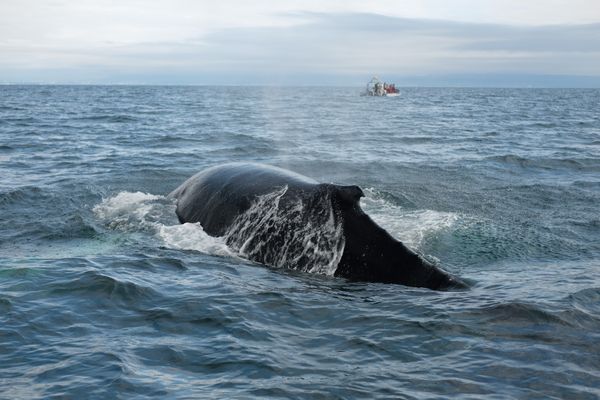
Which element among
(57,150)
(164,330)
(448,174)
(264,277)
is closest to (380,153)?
(448,174)

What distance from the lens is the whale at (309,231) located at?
9.12 meters

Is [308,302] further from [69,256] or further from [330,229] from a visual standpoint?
[69,256]

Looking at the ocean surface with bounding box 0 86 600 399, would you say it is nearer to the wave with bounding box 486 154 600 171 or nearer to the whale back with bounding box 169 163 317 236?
the whale back with bounding box 169 163 317 236

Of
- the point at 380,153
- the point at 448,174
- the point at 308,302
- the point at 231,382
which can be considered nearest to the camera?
the point at 231,382

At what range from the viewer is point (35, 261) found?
1062 cm

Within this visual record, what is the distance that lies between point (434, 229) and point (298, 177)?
365 cm

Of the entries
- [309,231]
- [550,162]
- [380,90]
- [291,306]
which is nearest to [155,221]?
[309,231]

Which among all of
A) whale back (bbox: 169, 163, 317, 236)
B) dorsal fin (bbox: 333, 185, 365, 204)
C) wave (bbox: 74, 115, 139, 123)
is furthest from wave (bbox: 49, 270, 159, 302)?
wave (bbox: 74, 115, 139, 123)

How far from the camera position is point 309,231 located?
9766mm

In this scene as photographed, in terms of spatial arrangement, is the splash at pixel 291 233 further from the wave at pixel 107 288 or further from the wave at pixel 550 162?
the wave at pixel 550 162

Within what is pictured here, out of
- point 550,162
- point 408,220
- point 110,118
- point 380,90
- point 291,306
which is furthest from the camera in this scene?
point 380,90

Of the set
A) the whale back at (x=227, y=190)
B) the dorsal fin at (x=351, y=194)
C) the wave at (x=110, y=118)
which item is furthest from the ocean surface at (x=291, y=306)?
the wave at (x=110, y=118)

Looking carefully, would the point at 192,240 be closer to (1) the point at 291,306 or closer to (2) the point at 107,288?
(2) the point at 107,288

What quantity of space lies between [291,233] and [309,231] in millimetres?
384
